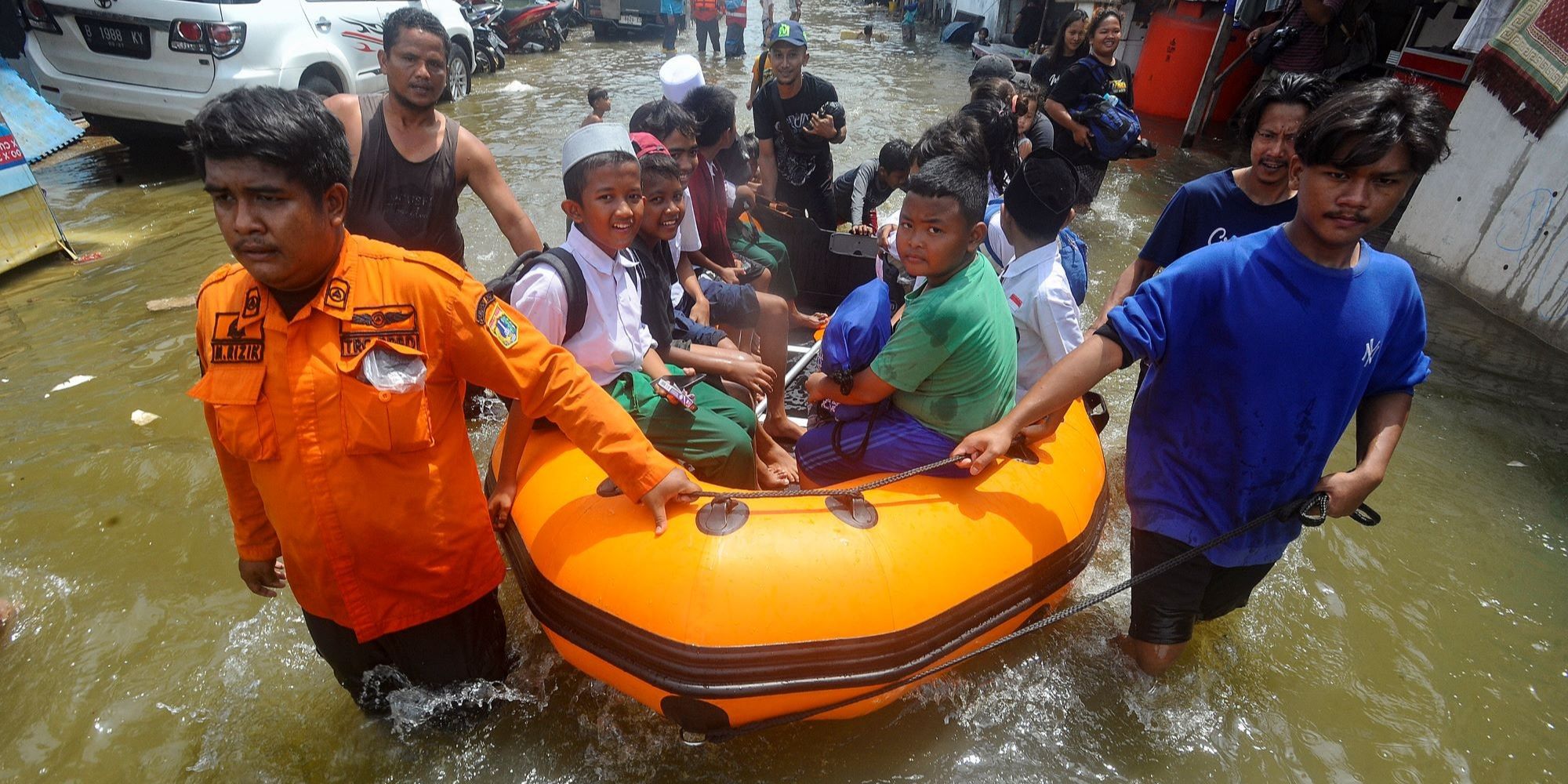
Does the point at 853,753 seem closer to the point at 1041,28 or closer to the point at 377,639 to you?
the point at 377,639

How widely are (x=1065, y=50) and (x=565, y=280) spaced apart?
5138 millimetres

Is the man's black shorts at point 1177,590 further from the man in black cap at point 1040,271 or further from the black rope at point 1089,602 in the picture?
the man in black cap at point 1040,271

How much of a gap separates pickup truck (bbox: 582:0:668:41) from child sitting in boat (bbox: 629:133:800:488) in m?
15.6

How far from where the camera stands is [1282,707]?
2758 millimetres

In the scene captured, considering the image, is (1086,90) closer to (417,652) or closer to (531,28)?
(417,652)

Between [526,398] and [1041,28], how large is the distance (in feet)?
49.1

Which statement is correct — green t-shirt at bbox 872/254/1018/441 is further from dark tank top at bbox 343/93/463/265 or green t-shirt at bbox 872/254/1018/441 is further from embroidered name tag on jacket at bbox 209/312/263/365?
dark tank top at bbox 343/93/463/265

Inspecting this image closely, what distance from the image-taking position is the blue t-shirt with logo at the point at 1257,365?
2.01 metres

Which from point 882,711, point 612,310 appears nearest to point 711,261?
point 612,310

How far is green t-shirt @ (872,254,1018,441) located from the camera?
7.50 ft

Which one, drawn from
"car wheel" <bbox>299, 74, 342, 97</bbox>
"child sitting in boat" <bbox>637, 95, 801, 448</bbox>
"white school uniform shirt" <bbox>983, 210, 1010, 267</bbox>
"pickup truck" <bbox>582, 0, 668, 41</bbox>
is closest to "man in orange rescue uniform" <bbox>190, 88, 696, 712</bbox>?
"child sitting in boat" <bbox>637, 95, 801, 448</bbox>

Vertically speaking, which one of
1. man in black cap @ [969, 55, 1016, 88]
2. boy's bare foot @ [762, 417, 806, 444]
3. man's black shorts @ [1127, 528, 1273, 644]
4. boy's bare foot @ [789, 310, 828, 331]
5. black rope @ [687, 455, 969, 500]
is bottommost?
boy's bare foot @ [789, 310, 828, 331]

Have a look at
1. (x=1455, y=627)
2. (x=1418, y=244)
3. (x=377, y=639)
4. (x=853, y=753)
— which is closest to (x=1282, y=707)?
(x=1455, y=627)

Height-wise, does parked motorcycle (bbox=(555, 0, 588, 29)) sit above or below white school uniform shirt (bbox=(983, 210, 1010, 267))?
below
